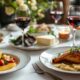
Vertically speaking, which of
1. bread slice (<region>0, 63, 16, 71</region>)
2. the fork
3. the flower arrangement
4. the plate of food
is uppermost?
the flower arrangement

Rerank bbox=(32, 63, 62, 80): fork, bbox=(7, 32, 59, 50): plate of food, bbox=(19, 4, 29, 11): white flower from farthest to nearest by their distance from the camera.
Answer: bbox=(19, 4, 29, 11): white flower, bbox=(7, 32, 59, 50): plate of food, bbox=(32, 63, 62, 80): fork

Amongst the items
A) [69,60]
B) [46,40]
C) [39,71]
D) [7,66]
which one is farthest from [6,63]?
[46,40]

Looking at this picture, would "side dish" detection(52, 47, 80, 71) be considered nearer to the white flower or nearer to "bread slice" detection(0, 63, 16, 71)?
"bread slice" detection(0, 63, 16, 71)

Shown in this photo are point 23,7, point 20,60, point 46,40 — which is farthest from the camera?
point 23,7

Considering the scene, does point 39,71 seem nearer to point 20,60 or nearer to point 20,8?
point 20,60

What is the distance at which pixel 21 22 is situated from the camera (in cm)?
145

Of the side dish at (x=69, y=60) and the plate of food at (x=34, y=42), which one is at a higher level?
the plate of food at (x=34, y=42)

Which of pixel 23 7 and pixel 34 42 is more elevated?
pixel 23 7

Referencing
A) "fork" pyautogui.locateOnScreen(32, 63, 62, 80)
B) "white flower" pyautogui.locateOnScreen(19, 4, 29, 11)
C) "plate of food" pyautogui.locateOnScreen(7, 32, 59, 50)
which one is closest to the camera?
"fork" pyautogui.locateOnScreen(32, 63, 62, 80)

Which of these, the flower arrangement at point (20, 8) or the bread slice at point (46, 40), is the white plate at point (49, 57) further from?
the flower arrangement at point (20, 8)

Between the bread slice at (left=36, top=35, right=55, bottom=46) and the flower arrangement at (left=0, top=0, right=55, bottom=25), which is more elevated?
the flower arrangement at (left=0, top=0, right=55, bottom=25)

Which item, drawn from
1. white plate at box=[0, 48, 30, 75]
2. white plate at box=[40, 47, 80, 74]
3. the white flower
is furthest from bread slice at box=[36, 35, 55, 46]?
the white flower

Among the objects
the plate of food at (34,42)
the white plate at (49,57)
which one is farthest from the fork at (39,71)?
the plate of food at (34,42)

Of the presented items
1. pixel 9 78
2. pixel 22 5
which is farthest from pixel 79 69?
pixel 22 5
